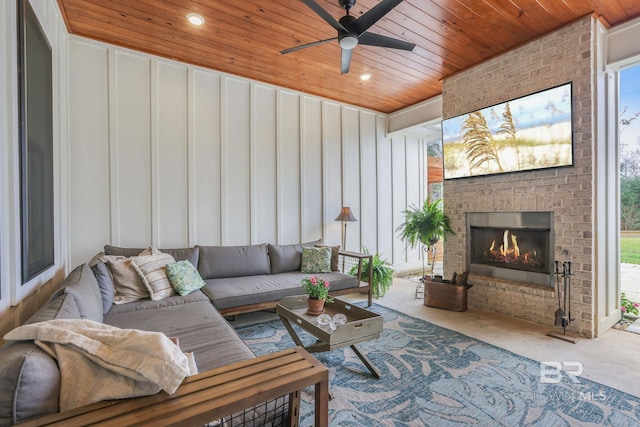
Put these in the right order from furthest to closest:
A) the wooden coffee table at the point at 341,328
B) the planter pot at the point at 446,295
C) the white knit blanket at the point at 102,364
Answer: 1. the planter pot at the point at 446,295
2. the wooden coffee table at the point at 341,328
3. the white knit blanket at the point at 102,364

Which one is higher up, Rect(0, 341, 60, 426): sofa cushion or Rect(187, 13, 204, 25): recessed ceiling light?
Rect(187, 13, 204, 25): recessed ceiling light

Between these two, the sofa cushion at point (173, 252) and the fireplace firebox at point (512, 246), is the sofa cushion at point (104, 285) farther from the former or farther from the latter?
the fireplace firebox at point (512, 246)

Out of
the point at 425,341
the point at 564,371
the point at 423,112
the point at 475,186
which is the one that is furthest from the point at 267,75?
the point at 564,371

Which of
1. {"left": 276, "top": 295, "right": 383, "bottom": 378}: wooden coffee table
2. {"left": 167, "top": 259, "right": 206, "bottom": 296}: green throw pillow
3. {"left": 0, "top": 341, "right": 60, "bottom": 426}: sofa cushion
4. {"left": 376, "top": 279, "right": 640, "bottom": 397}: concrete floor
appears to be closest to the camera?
A: {"left": 0, "top": 341, "right": 60, "bottom": 426}: sofa cushion

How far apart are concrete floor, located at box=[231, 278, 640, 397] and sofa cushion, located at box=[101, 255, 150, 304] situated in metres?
1.01

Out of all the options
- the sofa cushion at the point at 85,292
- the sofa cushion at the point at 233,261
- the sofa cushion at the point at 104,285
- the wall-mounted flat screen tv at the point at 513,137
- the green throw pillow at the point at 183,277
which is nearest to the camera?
the sofa cushion at the point at 85,292

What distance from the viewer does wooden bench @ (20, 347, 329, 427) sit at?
3.09ft

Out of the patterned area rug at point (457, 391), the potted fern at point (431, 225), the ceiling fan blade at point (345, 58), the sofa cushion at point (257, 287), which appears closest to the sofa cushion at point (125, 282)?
the sofa cushion at point (257, 287)

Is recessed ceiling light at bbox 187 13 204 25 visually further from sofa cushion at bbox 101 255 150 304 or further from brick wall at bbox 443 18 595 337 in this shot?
brick wall at bbox 443 18 595 337

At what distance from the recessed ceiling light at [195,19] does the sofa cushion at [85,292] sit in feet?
7.59

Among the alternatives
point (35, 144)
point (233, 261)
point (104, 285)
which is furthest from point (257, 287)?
point (35, 144)

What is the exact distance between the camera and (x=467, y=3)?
8.73ft

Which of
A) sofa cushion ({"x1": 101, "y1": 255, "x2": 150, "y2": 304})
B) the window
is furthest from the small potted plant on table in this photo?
the window

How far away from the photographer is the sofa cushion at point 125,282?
2699 mm
